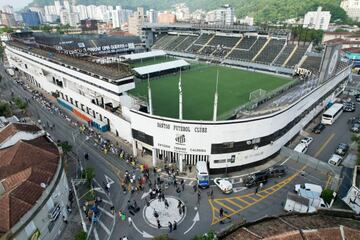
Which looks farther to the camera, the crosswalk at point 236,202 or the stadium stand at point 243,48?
the stadium stand at point 243,48

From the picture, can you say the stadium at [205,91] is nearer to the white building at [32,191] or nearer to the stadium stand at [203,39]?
the stadium stand at [203,39]

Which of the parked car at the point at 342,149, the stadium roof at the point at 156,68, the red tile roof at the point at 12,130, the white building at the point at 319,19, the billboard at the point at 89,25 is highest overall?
the white building at the point at 319,19

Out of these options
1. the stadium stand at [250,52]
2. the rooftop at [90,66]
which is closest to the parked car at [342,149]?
the rooftop at [90,66]

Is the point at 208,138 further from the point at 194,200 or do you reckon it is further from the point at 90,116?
the point at 90,116

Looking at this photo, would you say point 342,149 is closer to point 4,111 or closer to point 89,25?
point 4,111

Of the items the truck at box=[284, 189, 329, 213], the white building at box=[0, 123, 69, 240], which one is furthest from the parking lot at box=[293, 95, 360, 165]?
the white building at box=[0, 123, 69, 240]

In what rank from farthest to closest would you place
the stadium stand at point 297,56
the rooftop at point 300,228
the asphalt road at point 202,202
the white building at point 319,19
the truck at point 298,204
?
the white building at point 319,19, the stadium stand at point 297,56, the truck at point 298,204, the asphalt road at point 202,202, the rooftop at point 300,228

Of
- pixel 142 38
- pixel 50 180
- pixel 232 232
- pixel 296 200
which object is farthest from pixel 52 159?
pixel 142 38

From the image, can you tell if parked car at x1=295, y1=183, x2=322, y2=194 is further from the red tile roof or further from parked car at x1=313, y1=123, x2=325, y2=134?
the red tile roof
